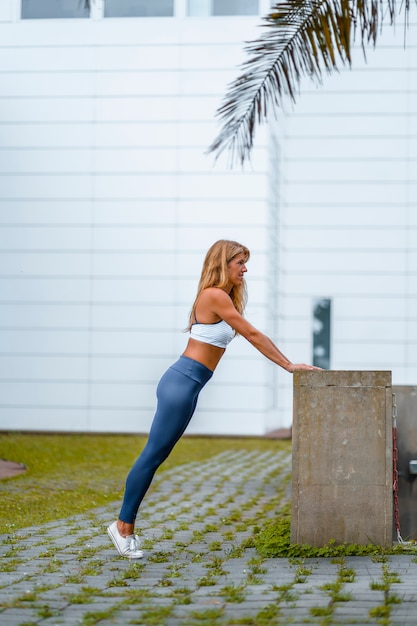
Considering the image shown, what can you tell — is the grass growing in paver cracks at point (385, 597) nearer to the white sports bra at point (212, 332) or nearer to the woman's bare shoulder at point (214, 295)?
the white sports bra at point (212, 332)

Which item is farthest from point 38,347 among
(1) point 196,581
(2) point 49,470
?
(1) point 196,581

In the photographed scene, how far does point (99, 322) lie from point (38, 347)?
1356 millimetres

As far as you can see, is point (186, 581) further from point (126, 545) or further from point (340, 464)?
point (340, 464)

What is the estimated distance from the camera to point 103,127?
22.9 meters

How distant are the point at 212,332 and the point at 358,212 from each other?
17.5 m

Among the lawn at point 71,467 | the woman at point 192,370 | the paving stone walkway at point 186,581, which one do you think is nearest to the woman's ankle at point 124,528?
the woman at point 192,370

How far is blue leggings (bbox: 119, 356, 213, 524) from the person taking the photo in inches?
276

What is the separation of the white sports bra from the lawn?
236 cm

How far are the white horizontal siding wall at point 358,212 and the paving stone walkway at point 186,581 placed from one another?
49.2 ft

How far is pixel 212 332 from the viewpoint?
712 cm

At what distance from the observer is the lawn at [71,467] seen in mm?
9963

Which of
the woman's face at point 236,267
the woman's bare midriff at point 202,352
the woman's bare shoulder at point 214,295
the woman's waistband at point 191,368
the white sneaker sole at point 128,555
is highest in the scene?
the woman's face at point 236,267

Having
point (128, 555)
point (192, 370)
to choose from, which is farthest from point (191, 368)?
point (128, 555)

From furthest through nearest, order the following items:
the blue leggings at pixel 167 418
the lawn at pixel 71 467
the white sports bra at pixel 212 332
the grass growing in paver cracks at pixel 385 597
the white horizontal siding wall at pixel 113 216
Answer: the white horizontal siding wall at pixel 113 216 → the lawn at pixel 71 467 → the white sports bra at pixel 212 332 → the blue leggings at pixel 167 418 → the grass growing in paver cracks at pixel 385 597
